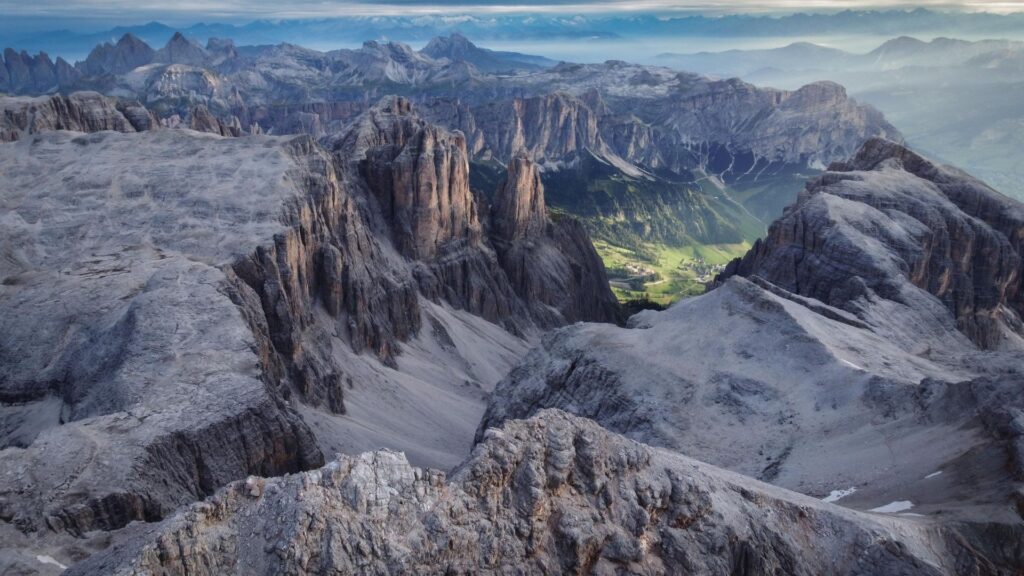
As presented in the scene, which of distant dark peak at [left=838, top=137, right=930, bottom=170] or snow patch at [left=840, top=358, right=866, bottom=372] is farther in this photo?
distant dark peak at [left=838, top=137, right=930, bottom=170]

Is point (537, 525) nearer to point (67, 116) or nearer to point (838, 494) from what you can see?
point (838, 494)

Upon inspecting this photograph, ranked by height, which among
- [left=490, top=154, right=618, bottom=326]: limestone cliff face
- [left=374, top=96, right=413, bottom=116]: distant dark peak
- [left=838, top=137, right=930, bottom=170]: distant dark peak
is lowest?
[left=490, top=154, right=618, bottom=326]: limestone cliff face

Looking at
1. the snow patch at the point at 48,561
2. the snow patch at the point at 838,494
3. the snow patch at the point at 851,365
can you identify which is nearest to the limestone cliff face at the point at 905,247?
the snow patch at the point at 851,365

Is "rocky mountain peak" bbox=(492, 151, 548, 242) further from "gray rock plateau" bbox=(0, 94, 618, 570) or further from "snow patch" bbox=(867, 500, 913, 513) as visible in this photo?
"snow patch" bbox=(867, 500, 913, 513)

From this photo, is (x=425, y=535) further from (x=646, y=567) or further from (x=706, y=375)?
(x=706, y=375)

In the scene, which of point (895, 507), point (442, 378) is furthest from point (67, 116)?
point (895, 507)

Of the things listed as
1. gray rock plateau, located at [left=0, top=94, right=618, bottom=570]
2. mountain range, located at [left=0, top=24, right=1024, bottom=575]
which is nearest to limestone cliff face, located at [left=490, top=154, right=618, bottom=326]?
gray rock plateau, located at [left=0, top=94, right=618, bottom=570]
